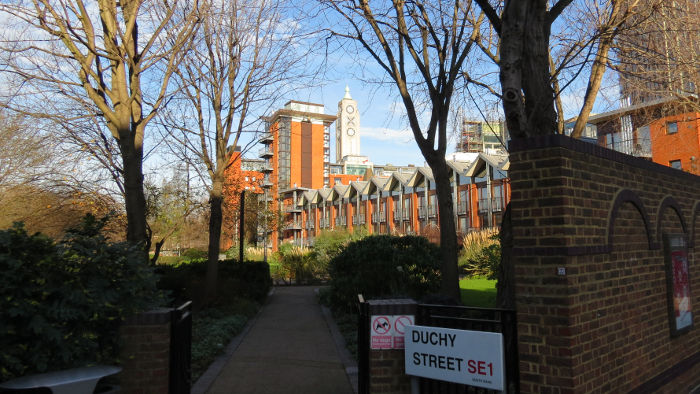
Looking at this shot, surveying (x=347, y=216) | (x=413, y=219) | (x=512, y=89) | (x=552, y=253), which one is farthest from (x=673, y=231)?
(x=347, y=216)

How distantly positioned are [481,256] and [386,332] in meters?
17.8

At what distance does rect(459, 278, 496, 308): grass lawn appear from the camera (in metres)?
12.8

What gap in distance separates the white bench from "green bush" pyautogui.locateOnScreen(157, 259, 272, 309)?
26.9 ft

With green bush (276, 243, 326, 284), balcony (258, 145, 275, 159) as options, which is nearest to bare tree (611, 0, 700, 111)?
green bush (276, 243, 326, 284)

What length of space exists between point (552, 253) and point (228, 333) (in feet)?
24.5

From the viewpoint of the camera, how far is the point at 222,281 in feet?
50.0

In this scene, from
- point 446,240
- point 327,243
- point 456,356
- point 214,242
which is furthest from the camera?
point 327,243

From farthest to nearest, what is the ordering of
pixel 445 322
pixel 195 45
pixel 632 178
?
pixel 195 45, pixel 632 178, pixel 445 322

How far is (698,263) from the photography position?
26.3 feet

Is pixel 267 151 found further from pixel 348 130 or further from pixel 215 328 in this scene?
pixel 348 130

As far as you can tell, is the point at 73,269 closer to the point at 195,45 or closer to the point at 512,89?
the point at 512,89

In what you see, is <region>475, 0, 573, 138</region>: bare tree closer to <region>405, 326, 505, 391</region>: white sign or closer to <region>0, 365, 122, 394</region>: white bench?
<region>405, 326, 505, 391</region>: white sign

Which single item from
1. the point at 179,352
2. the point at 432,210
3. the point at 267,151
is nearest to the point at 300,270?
the point at 179,352

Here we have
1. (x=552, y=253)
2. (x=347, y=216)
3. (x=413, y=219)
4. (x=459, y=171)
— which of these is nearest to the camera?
(x=552, y=253)
